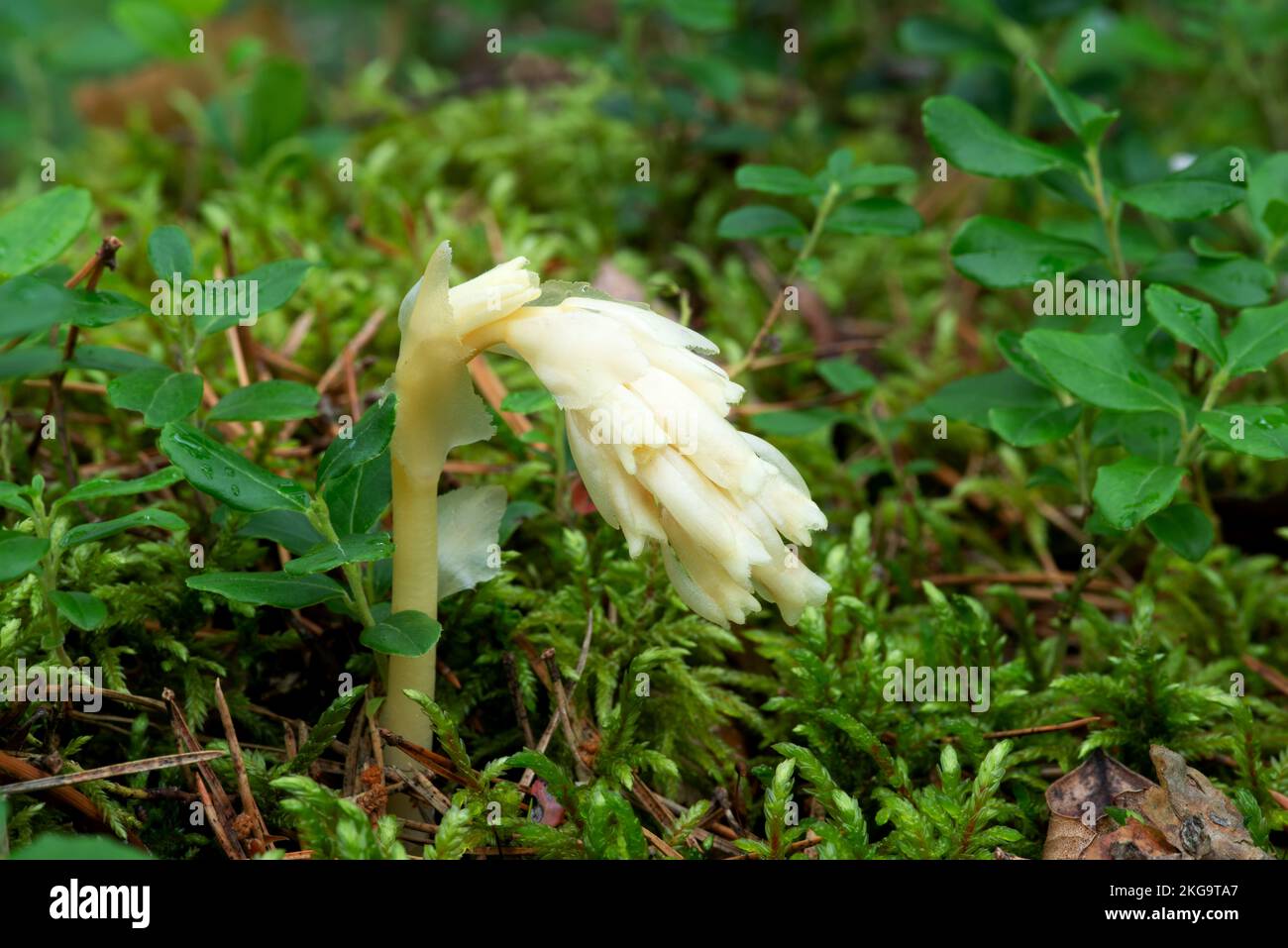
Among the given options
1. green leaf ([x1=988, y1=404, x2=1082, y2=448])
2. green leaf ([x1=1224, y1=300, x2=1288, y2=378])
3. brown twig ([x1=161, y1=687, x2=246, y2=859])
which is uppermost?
green leaf ([x1=1224, y1=300, x2=1288, y2=378])

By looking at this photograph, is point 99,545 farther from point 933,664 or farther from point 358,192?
point 358,192

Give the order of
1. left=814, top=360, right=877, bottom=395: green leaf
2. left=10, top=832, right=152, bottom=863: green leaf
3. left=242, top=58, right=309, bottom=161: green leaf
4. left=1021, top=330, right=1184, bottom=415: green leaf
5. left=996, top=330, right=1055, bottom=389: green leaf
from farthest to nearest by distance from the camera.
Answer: left=242, top=58, right=309, bottom=161: green leaf, left=814, top=360, right=877, bottom=395: green leaf, left=996, top=330, right=1055, bottom=389: green leaf, left=1021, top=330, right=1184, bottom=415: green leaf, left=10, top=832, right=152, bottom=863: green leaf

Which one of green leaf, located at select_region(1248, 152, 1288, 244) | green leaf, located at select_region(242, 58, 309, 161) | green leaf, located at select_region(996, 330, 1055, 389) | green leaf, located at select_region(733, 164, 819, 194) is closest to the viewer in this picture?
green leaf, located at select_region(996, 330, 1055, 389)

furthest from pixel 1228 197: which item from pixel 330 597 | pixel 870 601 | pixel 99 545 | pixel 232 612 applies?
pixel 99 545

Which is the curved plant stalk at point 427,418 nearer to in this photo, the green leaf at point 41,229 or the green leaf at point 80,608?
the green leaf at point 80,608

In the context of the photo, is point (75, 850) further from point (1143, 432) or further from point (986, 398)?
point (1143, 432)

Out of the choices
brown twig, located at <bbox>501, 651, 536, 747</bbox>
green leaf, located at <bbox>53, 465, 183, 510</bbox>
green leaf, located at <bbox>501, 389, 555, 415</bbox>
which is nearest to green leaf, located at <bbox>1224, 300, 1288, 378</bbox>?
green leaf, located at <bbox>501, 389, 555, 415</bbox>

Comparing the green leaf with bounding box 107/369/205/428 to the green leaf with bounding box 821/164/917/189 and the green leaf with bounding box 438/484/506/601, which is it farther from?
the green leaf with bounding box 821/164/917/189
